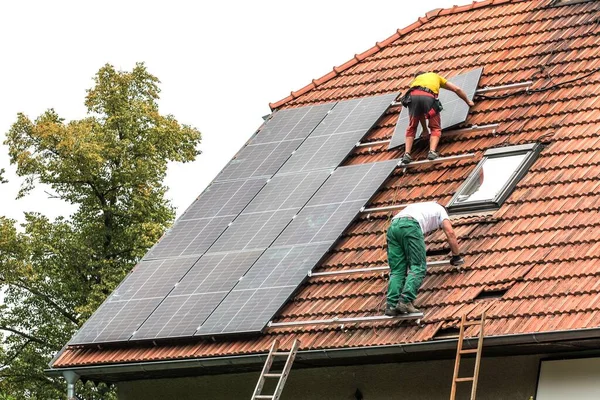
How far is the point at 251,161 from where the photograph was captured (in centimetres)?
1886

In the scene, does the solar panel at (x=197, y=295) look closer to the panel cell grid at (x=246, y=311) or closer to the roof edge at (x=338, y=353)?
the panel cell grid at (x=246, y=311)

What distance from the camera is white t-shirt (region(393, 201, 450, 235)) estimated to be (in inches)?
587

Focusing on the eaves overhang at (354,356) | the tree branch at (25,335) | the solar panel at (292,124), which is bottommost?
the eaves overhang at (354,356)

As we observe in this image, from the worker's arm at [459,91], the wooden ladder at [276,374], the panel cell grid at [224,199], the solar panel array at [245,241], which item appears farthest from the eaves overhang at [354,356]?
the worker's arm at [459,91]

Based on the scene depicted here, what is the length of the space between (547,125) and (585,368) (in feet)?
12.7

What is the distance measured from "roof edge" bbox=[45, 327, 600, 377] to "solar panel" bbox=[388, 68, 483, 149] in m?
3.70

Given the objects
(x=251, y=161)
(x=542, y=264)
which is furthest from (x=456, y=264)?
(x=251, y=161)

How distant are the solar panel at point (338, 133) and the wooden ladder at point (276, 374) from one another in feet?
11.2

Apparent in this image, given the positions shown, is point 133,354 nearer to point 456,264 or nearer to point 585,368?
point 456,264

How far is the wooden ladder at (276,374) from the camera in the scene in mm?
14742

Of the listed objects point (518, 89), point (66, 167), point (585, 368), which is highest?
point (66, 167)

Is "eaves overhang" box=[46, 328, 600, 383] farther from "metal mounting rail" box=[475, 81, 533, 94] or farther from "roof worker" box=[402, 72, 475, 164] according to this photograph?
"metal mounting rail" box=[475, 81, 533, 94]

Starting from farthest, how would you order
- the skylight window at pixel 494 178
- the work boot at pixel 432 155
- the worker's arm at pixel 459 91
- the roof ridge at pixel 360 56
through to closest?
the roof ridge at pixel 360 56 < the worker's arm at pixel 459 91 < the work boot at pixel 432 155 < the skylight window at pixel 494 178

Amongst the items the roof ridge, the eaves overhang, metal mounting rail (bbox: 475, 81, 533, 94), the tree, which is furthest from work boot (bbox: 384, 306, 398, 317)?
the tree
